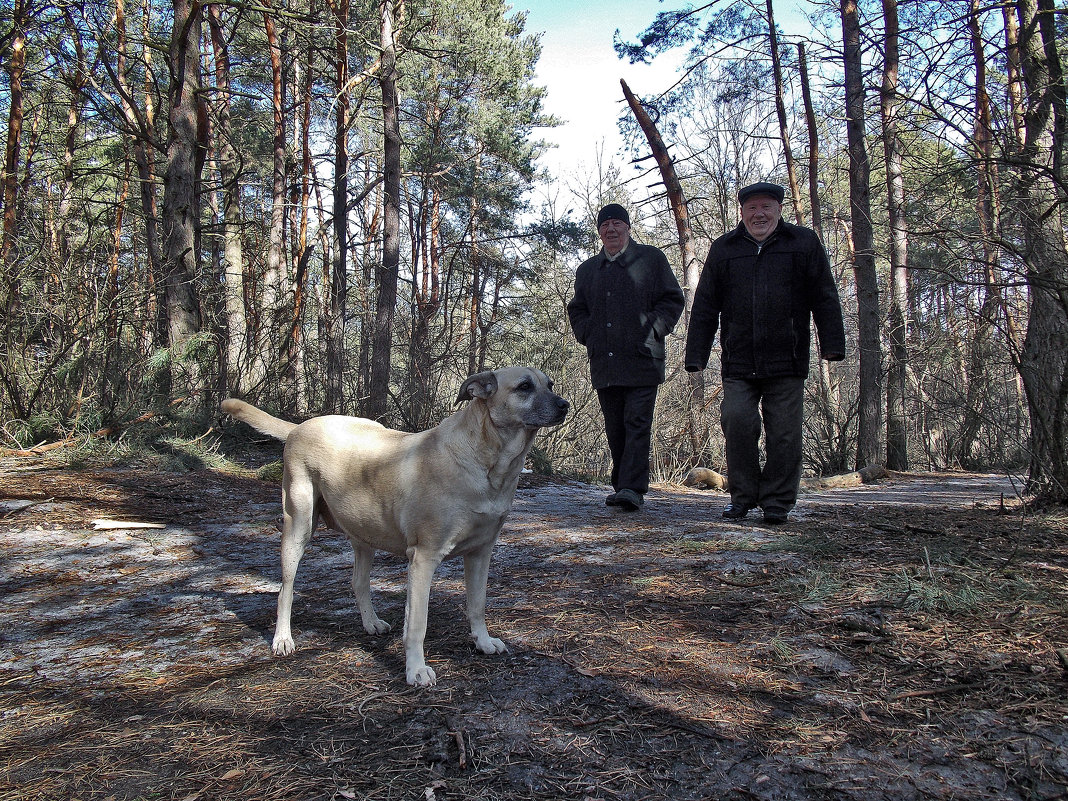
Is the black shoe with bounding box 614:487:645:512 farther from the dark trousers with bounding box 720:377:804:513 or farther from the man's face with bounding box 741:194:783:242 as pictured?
the man's face with bounding box 741:194:783:242

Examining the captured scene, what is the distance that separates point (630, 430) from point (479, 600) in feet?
11.2

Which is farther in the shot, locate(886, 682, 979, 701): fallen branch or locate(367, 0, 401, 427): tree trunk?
locate(367, 0, 401, 427): tree trunk

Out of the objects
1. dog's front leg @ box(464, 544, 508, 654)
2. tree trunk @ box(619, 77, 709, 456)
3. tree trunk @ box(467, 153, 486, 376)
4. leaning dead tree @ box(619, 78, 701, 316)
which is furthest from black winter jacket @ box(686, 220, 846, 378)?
tree trunk @ box(467, 153, 486, 376)

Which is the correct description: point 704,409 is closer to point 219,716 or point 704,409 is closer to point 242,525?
point 242,525

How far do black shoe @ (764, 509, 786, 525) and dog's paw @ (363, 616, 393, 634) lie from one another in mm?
3229

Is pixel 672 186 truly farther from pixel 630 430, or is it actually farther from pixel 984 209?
pixel 984 209

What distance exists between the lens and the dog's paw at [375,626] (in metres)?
3.22

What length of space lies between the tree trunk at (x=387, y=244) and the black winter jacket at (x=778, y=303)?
5485 millimetres

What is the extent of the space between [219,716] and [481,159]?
70.5 feet

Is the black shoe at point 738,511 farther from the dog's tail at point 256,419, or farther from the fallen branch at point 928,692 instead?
the dog's tail at point 256,419

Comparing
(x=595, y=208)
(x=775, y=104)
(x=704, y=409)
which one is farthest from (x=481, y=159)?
(x=704, y=409)

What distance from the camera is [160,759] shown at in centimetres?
206

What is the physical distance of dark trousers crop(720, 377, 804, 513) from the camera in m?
5.25

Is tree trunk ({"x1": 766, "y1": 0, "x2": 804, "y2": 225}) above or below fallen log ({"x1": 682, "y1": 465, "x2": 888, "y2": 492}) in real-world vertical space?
above
